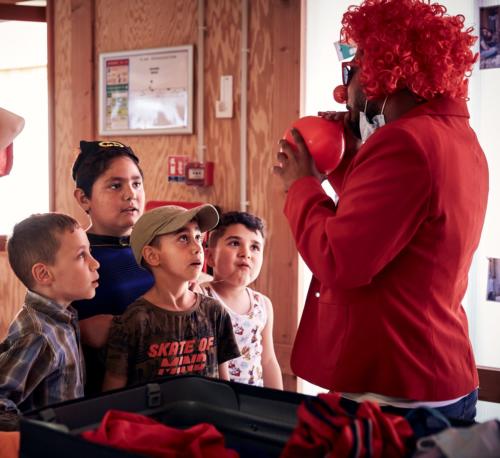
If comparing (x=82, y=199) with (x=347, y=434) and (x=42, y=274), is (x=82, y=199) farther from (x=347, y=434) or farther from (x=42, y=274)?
(x=347, y=434)

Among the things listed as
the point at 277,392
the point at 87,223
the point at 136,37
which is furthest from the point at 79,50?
the point at 277,392

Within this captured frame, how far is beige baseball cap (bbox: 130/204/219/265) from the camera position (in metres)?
1.72

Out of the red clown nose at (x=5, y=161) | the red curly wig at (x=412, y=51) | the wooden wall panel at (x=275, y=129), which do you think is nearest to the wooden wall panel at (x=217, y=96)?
the wooden wall panel at (x=275, y=129)

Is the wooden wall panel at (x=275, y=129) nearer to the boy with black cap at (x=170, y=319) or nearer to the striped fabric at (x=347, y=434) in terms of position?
the boy with black cap at (x=170, y=319)

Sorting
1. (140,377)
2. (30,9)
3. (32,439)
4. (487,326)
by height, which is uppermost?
(30,9)

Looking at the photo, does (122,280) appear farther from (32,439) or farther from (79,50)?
(79,50)

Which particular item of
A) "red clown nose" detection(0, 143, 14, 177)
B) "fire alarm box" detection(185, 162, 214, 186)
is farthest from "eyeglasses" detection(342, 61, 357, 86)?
"fire alarm box" detection(185, 162, 214, 186)

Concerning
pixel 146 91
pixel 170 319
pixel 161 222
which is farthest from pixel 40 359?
pixel 146 91

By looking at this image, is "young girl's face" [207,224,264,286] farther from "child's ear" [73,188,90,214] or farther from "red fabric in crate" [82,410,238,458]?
"red fabric in crate" [82,410,238,458]

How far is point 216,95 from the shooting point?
363 centimetres

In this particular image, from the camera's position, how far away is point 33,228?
5.12 ft

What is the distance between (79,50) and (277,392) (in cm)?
347

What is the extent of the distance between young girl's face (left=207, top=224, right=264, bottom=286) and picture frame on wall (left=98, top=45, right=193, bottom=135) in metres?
1.47

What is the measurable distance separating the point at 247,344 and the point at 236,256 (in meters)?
0.31
